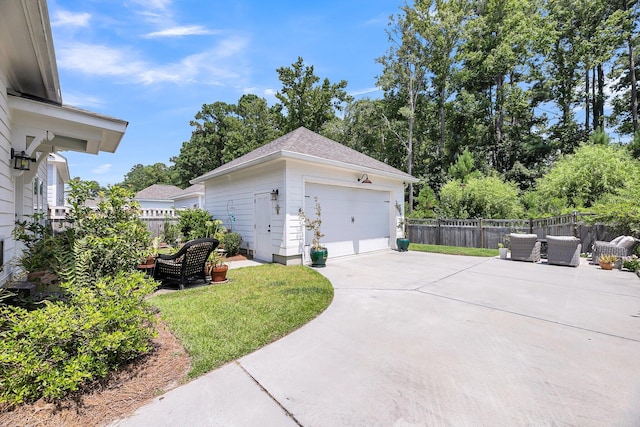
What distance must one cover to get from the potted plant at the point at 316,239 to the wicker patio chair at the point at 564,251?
6262 millimetres

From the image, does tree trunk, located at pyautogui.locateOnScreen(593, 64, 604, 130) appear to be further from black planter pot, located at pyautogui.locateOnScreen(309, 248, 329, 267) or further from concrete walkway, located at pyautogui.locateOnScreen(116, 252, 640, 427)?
black planter pot, located at pyautogui.locateOnScreen(309, 248, 329, 267)

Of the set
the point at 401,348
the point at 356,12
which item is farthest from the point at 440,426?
the point at 356,12

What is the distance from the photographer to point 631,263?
22.0ft

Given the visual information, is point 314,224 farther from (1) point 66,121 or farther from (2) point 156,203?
(2) point 156,203

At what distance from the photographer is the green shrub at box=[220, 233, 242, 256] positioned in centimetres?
902

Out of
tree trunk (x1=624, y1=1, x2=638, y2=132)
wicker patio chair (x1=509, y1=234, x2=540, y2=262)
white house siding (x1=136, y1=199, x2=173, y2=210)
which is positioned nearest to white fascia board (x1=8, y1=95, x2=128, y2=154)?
wicker patio chair (x1=509, y1=234, x2=540, y2=262)

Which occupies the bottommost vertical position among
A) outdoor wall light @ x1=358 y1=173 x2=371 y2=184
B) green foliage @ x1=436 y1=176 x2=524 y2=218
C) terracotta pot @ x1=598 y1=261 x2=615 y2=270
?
terracotta pot @ x1=598 y1=261 x2=615 y2=270

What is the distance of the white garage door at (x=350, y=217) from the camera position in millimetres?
8664

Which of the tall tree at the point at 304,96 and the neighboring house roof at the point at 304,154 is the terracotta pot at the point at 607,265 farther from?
the tall tree at the point at 304,96

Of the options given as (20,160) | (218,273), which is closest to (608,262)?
(218,273)

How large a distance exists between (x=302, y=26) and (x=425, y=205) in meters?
10.6

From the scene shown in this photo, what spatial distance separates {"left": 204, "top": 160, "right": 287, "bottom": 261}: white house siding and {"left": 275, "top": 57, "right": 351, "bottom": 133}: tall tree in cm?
1487

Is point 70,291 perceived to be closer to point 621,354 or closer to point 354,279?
point 354,279

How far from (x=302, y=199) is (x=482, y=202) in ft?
30.4
